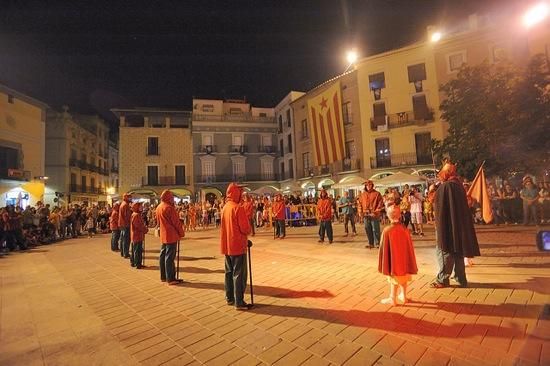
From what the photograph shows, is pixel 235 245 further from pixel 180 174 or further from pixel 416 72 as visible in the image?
pixel 180 174

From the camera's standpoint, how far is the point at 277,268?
6.94 m

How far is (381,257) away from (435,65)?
2671 centimetres

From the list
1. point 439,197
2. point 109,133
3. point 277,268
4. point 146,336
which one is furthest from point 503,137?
point 109,133

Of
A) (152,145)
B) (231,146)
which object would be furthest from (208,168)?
(152,145)

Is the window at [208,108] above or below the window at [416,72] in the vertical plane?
above

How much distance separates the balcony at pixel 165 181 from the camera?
36.9 m

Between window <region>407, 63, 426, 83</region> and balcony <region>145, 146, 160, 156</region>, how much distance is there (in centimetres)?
2774

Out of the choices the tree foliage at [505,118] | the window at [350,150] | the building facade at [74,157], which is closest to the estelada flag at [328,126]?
the window at [350,150]

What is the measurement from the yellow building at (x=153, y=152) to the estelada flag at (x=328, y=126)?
15704 millimetres

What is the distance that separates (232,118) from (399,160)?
20.5 metres

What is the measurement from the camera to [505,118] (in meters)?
12.0

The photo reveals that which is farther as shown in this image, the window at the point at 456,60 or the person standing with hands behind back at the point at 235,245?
the window at the point at 456,60

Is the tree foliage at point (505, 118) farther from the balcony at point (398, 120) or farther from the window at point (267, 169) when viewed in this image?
the window at point (267, 169)

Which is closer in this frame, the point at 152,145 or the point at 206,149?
the point at 152,145
